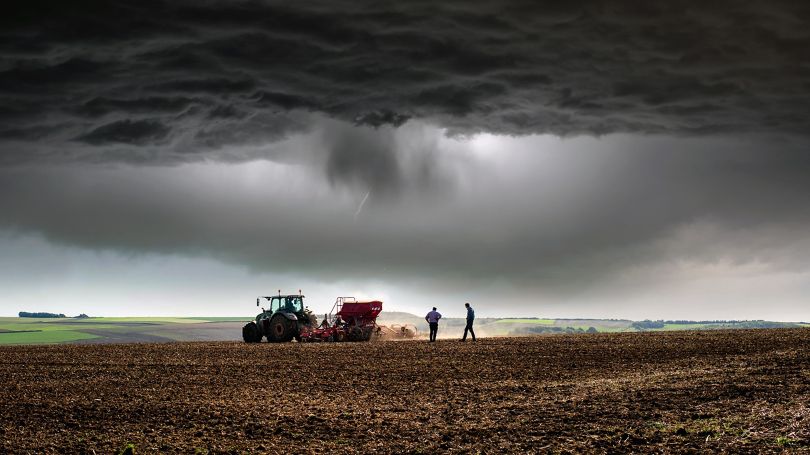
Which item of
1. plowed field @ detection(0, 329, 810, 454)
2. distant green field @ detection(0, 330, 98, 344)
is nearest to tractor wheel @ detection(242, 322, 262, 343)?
plowed field @ detection(0, 329, 810, 454)

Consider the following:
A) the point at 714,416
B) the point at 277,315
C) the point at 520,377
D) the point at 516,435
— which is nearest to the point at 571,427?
the point at 516,435

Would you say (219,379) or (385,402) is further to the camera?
(219,379)

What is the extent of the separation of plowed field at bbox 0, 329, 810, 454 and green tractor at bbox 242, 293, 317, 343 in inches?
538

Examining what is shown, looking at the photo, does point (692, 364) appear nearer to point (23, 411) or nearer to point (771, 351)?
point (771, 351)

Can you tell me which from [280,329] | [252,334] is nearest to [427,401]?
[280,329]

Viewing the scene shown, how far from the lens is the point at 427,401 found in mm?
21438

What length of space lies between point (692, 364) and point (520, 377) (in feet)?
21.2

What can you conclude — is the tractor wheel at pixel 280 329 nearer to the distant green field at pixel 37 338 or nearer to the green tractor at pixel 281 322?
the green tractor at pixel 281 322

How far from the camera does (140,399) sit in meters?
22.8

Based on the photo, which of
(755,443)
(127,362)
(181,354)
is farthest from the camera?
(181,354)

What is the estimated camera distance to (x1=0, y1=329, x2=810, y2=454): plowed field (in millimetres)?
16188

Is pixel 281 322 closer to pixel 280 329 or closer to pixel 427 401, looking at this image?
pixel 280 329

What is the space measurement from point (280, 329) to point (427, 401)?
2911 centimetres

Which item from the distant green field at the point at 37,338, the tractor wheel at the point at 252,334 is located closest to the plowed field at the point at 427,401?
the tractor wheel at the point at 252,334
